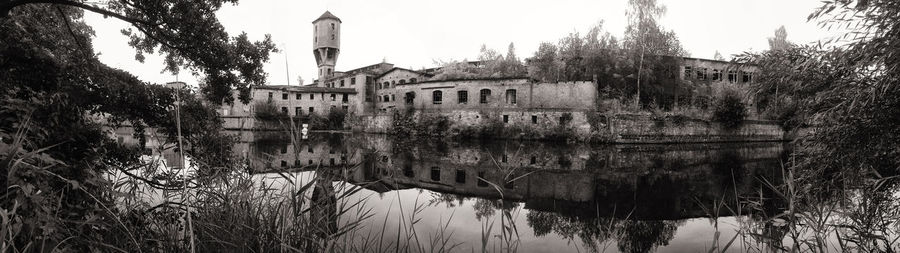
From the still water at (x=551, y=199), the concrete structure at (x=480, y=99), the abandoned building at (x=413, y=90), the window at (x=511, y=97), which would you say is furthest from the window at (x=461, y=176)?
the window at (x=511, y=97)

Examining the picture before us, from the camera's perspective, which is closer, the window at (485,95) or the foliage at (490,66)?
the window at (485,95)

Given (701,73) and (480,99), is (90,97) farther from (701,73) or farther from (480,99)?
(701,73)

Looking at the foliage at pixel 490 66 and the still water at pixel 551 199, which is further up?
the foliage at pixel 490 66

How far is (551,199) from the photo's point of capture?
7965 millimetres

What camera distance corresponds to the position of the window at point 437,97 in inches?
1190

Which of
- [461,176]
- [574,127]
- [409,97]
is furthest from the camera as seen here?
[409,97]

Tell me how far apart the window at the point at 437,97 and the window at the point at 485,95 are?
120 inches

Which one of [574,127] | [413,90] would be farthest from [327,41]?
[574,127]

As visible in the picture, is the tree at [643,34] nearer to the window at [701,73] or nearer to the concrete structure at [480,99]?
the concrete structure at [480,99]

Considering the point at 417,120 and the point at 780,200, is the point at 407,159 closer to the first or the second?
the point at 780,200

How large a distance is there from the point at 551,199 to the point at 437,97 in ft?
75.2

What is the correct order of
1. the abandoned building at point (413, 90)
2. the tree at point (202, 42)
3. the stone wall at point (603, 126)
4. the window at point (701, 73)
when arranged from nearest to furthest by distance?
the tree at point (202, 42) < the stone wall at point (603, 126) < the abandoned building at point (413, 90) < the window at point (701, 73)

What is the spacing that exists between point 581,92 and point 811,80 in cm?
2142

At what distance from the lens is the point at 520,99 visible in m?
27.7
